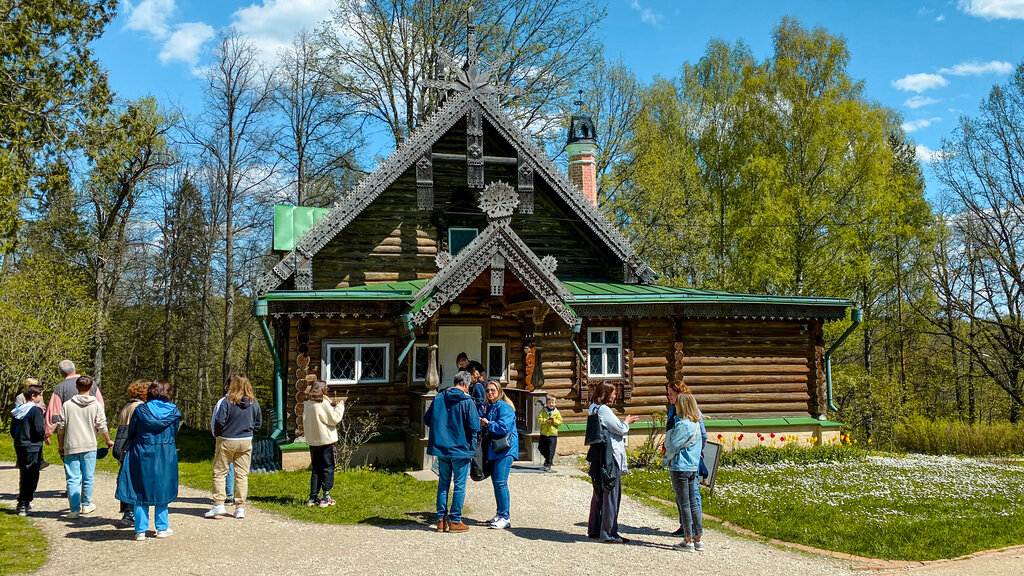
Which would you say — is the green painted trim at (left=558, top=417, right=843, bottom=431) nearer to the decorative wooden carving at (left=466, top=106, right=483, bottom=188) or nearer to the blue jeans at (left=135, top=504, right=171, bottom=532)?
the decorative wooden carving at (left=466, top=106, right=483, bottom=188)

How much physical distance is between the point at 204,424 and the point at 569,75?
68.5 feet

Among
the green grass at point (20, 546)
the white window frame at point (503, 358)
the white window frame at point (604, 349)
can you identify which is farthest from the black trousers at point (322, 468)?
the white window frame at point (604, 349)

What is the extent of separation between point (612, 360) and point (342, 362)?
237 inches

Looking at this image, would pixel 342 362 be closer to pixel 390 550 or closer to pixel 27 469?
pixel 27 469

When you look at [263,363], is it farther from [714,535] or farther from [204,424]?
[714,535]

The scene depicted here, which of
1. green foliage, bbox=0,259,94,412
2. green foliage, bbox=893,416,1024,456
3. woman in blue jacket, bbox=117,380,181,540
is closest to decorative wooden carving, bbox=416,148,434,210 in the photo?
woman in blue jacket, bbox=117,380,181,540

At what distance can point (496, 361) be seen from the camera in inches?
642

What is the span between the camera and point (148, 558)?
772 centimetres

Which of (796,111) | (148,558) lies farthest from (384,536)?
(796,111)

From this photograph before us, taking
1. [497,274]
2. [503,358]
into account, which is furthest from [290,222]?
[497,274]

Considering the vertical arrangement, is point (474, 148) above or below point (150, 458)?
above

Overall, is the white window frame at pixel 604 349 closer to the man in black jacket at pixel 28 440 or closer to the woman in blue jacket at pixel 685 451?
the woman in blue jacket at pixel 685 451

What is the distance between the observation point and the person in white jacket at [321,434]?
10.1 m

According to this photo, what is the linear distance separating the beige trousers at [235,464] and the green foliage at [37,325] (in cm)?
1378
